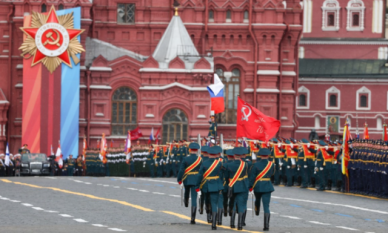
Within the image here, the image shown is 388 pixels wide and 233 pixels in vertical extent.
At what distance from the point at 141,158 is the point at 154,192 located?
15259 millimetres

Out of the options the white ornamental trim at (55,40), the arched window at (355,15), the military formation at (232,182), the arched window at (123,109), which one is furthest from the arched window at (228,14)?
the military formation at (232,182)

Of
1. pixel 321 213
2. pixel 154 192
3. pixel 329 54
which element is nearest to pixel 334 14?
pixel 329 54

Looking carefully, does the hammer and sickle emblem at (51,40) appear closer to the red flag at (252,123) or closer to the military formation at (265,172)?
the military formation at (265,172)

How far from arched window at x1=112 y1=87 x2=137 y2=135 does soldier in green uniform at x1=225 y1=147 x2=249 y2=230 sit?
34.4 meters

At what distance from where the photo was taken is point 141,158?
45.8 m

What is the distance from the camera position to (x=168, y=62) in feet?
178

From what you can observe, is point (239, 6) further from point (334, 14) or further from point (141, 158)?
point (334, 14)

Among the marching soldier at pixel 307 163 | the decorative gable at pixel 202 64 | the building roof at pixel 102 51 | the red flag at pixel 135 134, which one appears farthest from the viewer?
the building roof at pixel 102 51

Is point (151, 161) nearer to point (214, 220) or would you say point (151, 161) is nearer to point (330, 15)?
point (214, 220)

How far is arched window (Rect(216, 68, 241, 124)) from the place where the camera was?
5691cm

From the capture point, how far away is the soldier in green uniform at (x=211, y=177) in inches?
801

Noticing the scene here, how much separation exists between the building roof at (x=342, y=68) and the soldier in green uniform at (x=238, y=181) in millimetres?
53197

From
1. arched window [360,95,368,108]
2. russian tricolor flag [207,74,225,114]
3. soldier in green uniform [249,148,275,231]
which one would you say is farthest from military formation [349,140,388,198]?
arched window [360,95,368,108]

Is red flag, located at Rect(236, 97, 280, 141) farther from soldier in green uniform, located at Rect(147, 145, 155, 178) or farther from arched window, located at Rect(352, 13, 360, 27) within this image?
arched window, located at Rect(352, 13, 360, 27)
